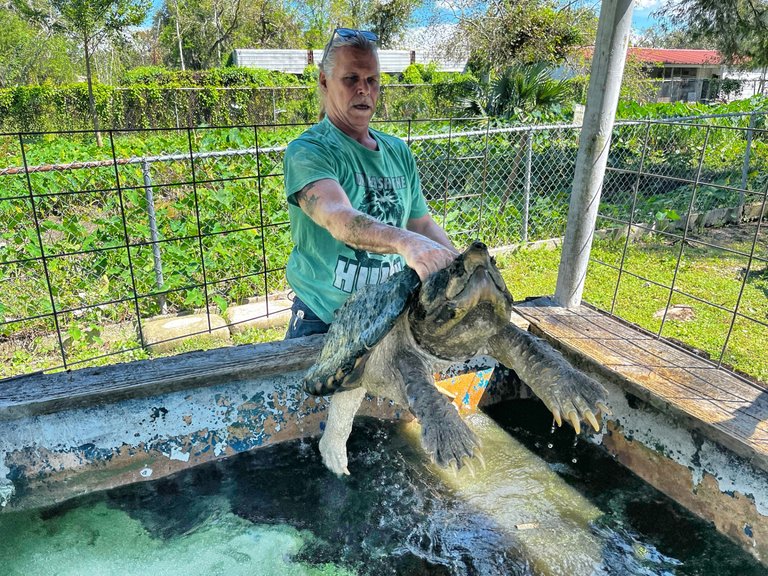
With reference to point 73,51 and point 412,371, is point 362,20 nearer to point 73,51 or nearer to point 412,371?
point 73,51

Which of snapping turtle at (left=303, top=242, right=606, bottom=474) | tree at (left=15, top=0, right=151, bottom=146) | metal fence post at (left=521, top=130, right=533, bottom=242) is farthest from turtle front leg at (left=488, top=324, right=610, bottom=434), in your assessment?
tree at (left=15, top=0, right=151, bottom=146)

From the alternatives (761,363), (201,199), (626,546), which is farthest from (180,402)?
(761,363)

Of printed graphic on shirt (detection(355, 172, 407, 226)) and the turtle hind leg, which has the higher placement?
printed graphic on shirt (detection(355, 172, 407, 226))

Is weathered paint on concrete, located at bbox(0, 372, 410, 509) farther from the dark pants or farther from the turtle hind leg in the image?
the turtle hind leg

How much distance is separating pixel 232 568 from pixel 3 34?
27582 millimetres

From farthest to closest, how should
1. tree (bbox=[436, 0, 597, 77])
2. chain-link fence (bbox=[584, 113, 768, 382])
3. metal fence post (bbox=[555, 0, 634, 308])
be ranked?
tree (bbox=[436, 0, 597, 77]), chain-link fence (bbox=[584, 113, 768, 382]), metal fence post (bbox=[555, 0, 634, 308])

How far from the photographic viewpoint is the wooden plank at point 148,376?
1878mm

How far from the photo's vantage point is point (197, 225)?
3.72 metres

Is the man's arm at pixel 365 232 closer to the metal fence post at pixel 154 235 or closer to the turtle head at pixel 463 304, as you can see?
the turtle head at pixel 463 304

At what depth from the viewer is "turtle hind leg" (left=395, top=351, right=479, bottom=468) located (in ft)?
4.15

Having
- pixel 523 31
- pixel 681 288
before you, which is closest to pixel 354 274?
pixel 681 288

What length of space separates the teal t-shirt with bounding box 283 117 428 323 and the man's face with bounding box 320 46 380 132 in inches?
2.2

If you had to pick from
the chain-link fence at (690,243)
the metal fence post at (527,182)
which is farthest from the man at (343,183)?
the metal fence post at (527,182)

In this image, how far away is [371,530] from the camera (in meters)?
1.87
